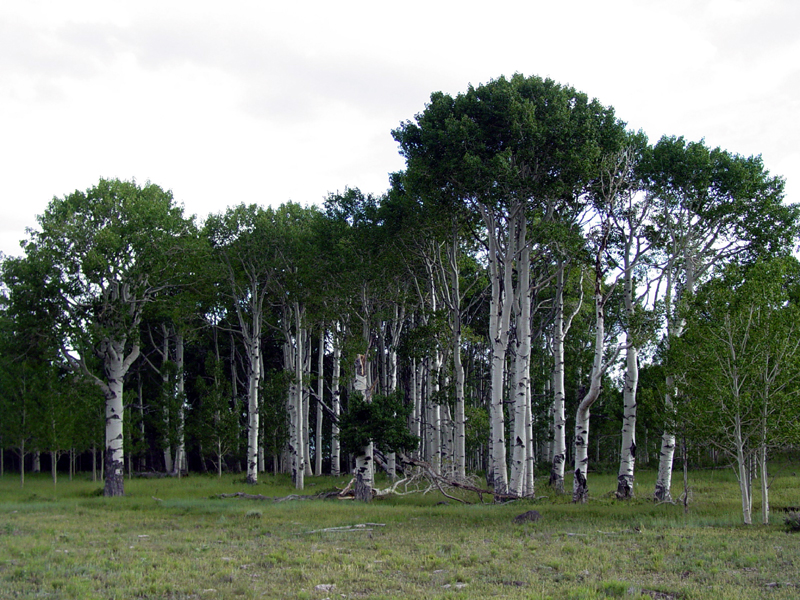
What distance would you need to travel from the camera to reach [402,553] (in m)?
13.5

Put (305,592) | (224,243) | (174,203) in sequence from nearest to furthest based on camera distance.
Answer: (305,592)
(174,203)
(224,243)

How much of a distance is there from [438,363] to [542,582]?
82.1 feet

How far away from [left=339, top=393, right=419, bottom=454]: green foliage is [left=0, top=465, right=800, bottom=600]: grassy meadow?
10.5 feet

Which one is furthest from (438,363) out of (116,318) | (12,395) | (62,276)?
(12,395)

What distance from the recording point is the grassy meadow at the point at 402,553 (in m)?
10.1

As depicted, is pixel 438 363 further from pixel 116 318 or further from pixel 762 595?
pixel 762 595

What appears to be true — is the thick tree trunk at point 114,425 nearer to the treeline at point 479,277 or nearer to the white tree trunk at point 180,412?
the treeline at point 479,277

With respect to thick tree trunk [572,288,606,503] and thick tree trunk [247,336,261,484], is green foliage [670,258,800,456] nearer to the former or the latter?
thick tree trunk [572,288,606,503]

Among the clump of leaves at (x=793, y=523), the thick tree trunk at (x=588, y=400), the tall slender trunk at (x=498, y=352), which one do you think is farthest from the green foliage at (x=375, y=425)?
the clump of leaves at (x=793, y=523)

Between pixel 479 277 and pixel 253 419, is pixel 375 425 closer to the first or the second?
pixel 253 419

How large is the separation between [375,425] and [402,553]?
1281 centimetres

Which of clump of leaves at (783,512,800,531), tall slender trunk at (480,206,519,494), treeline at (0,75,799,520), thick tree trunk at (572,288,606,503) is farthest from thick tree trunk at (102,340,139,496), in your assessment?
clump of leaves at (783,512,800,531)

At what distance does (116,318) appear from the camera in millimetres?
30219

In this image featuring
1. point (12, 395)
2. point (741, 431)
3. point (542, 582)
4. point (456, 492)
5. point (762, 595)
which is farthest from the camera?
point (12, 395)
